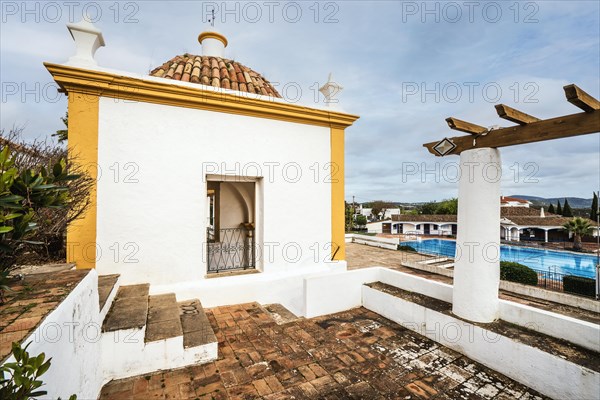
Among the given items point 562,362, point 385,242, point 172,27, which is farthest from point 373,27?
point 385,242

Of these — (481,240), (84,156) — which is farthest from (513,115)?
(84,156)

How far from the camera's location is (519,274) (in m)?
10.2

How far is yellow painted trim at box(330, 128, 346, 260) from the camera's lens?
668 cm

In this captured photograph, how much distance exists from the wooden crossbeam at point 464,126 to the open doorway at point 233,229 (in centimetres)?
466

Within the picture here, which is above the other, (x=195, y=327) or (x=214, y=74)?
(x=214, y=74)

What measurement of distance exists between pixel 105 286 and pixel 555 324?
248 inches

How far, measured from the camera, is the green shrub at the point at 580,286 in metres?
9.25

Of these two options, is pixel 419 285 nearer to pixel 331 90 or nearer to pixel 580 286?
pixel 331 90

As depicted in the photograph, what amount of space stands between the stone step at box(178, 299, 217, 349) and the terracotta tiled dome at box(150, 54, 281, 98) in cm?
455

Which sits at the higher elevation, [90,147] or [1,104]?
[1,104]

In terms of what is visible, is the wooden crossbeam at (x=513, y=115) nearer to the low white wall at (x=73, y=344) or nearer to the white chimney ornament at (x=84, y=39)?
the low white wall at (x=73, y=344)

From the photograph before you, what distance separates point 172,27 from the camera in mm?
6180

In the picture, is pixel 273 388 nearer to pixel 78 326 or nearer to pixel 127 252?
pixel 78 326

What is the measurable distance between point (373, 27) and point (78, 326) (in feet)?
25.3
